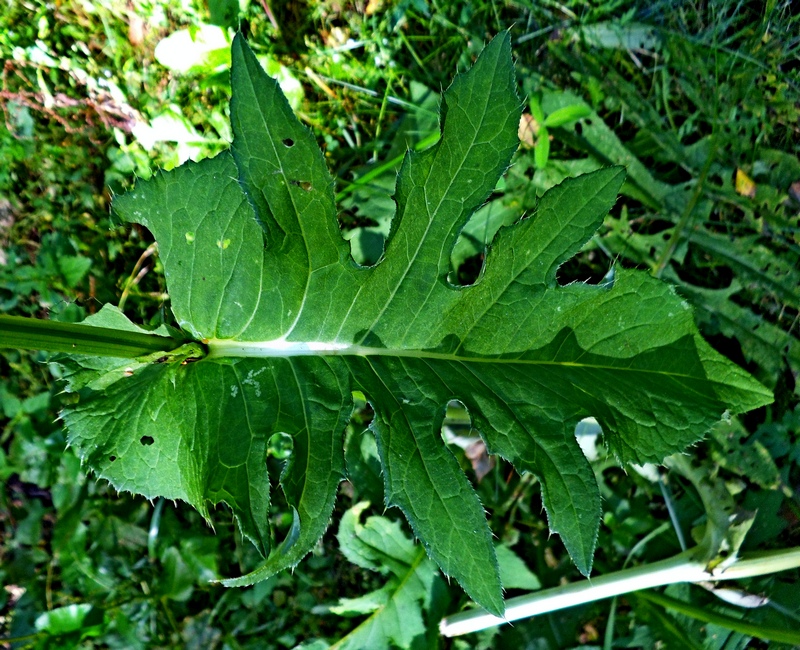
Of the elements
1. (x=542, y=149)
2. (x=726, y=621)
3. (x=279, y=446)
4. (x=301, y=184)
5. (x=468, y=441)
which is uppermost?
(x=542, y=149)

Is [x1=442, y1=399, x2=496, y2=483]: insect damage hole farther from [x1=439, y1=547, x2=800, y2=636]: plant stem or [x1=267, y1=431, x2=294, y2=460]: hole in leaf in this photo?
[x1=267, y1=431, x2=294, y2=460]: hole in leaf

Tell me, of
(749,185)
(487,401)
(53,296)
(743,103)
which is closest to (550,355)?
(487,401)

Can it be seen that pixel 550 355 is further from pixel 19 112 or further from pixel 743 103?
pixel 19 112

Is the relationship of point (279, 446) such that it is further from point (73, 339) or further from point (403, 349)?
point (73, 339)

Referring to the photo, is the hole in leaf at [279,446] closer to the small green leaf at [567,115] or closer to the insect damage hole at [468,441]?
the insect damage hole at [468,441]

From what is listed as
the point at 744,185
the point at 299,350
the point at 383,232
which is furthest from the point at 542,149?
the point at 299,350

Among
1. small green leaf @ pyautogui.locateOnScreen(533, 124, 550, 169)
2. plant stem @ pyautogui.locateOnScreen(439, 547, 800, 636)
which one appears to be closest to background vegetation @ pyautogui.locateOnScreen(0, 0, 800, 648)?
small green leaf @ pyautogui.locateOnScreen(533, 124, 550, 169)
